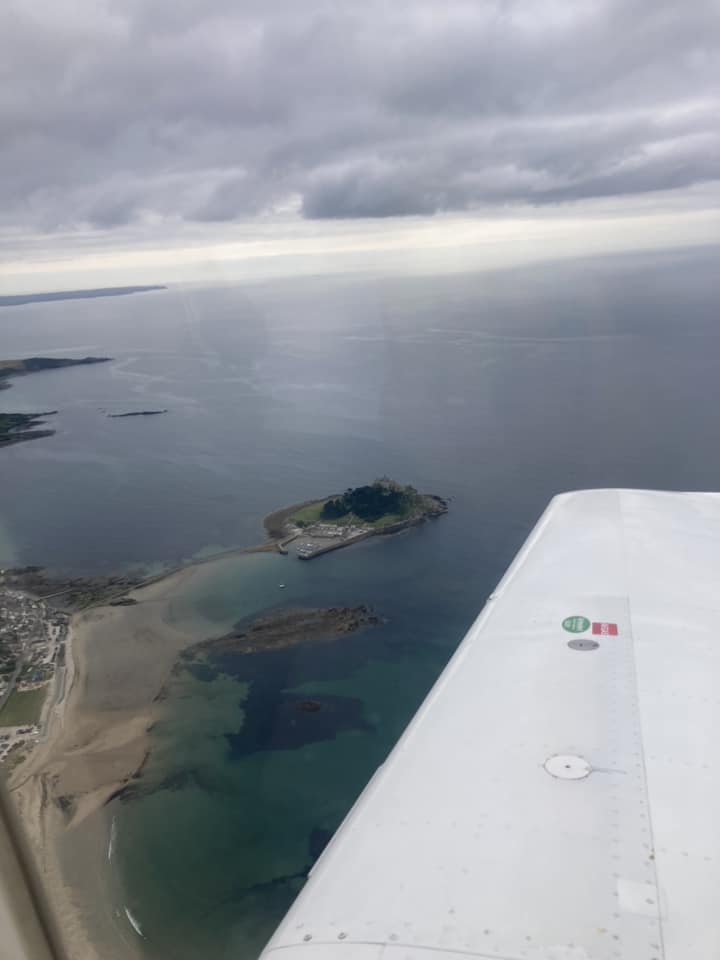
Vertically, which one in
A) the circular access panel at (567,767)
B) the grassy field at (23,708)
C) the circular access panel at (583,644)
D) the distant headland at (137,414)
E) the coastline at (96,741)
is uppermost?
the circular access panel at (567,767)

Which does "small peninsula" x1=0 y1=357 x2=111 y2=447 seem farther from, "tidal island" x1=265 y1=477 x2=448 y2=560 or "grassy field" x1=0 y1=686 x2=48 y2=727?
"grassy field" x1=0 y1=686 x2=48 y2=727

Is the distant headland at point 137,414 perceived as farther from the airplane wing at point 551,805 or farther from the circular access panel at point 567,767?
the circular access panel at point 567,767

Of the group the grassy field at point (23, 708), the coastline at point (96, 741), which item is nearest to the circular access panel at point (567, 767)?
the coastline at point (96, 741)

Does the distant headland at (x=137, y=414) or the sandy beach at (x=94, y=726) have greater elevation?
the distant headland at (x=137, y=414)

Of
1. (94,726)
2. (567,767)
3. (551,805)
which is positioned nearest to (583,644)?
(567,767)

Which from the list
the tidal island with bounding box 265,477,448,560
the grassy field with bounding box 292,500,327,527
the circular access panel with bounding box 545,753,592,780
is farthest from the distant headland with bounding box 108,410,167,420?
the circular access panel with bounding box 545,753,592,780

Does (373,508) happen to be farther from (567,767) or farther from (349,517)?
(567,767)
